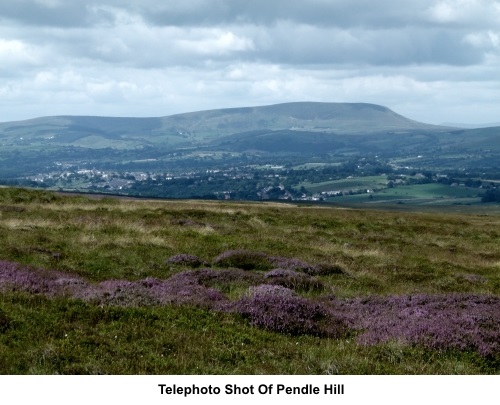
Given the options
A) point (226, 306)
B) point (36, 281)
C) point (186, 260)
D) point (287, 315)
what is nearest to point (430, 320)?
point (287, 315)

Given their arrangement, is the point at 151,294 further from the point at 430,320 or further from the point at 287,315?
the point at 430,320

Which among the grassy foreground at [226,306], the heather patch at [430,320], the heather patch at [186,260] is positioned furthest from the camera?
the heather patch at [186,260]

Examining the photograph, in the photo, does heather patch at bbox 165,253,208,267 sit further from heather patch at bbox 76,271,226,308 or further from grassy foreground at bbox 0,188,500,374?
heather patch at bbox 76,271,226,308

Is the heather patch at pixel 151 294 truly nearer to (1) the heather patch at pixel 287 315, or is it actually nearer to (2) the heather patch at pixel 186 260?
(1) the heather patch at pixel 287 315

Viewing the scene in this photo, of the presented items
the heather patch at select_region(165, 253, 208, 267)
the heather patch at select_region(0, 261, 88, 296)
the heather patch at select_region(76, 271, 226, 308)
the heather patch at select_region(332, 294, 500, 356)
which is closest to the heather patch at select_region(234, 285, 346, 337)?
the heather patch at select_region(332, 294, 500, 356)

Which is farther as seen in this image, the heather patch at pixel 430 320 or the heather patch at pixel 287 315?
the heather patch at pixel 287 315

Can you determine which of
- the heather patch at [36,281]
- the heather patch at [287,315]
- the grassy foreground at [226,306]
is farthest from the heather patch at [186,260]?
the heather patch at [287,315]
